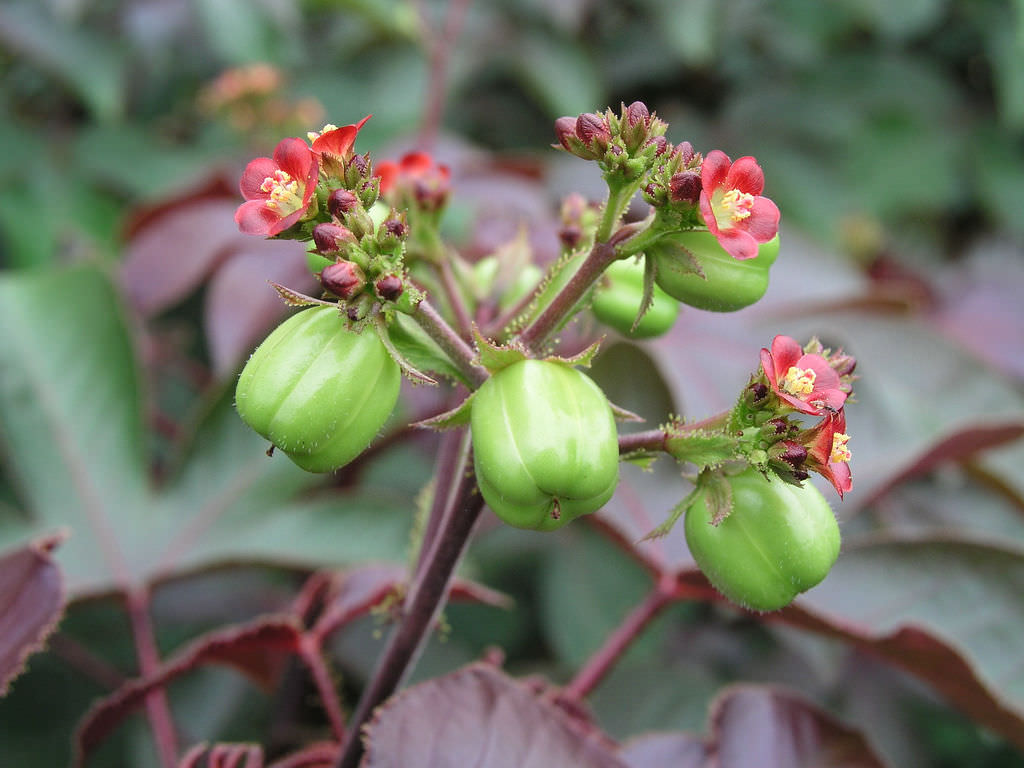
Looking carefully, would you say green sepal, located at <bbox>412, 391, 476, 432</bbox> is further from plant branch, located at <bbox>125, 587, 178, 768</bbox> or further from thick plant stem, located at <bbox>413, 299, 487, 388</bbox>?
plant branch, located at <bbox>125, 587, 178, 768</bbox>

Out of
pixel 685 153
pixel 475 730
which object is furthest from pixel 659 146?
pixel 475 730

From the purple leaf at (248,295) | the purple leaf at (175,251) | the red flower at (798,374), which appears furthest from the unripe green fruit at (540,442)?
the purple leaf at (175,251)

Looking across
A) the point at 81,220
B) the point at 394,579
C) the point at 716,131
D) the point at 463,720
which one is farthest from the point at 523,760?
the point at 716,131

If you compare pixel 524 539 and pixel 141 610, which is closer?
pixel 141 610

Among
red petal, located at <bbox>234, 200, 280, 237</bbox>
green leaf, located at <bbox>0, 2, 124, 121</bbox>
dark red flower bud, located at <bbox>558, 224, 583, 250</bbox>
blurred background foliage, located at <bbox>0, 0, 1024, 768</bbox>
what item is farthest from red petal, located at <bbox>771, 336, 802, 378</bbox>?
green leaf, located at <bbox>0, 2, 124, 121</bbox>

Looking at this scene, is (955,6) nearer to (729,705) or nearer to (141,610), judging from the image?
(729,705)

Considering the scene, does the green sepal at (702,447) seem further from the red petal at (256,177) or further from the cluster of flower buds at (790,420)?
the red petal at (256,177)
